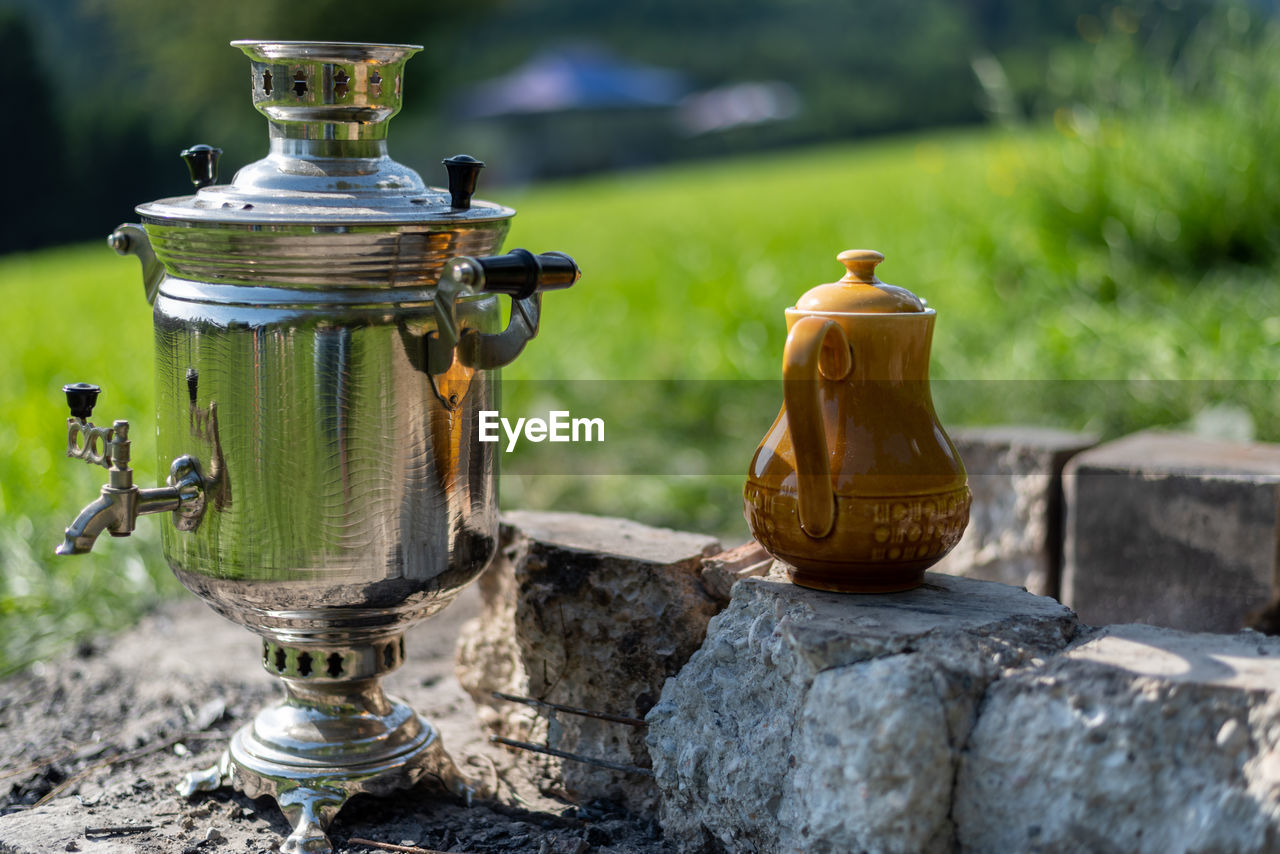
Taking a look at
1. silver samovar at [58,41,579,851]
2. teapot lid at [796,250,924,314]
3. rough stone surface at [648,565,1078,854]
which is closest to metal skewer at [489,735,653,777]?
rough stone surface at [648,565,1078,854]

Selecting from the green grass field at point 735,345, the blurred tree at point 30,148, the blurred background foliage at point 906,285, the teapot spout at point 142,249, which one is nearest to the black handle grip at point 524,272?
the teapot spout at point 142,249

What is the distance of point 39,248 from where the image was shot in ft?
51.1

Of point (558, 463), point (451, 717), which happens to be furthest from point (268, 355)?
point (558, 463)

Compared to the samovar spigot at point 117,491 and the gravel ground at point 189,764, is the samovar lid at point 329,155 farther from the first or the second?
the gravel ground at point 189,764

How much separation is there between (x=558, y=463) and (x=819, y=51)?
2468cm

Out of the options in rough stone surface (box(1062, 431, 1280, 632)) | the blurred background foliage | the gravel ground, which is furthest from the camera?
the blurred background foliage

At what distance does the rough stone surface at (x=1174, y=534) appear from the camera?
273 centimetres

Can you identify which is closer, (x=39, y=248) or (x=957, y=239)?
(x=957, y=239)

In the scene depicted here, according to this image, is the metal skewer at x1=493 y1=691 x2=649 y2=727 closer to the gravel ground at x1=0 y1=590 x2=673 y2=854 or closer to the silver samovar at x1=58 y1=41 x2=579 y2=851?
the gravel ground at x1=0 y1=590 x2=673 y2=854

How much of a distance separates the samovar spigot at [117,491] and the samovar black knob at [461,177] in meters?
0.59

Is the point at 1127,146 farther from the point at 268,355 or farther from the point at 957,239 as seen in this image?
the point at 268,355

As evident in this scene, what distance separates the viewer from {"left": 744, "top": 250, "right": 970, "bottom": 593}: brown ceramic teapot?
5.77 feet

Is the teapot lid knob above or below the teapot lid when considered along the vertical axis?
above

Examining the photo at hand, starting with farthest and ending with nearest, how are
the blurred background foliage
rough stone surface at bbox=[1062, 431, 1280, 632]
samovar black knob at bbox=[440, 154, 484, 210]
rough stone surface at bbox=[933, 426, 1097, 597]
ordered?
the blurred background foliage, rough stone surface at bbox=[933, 426, 1097, 597], rough stone surface at bbox=[1062, 431, 1280, 632], samovar black knob at bbox=[440, 154, 484, 210]
